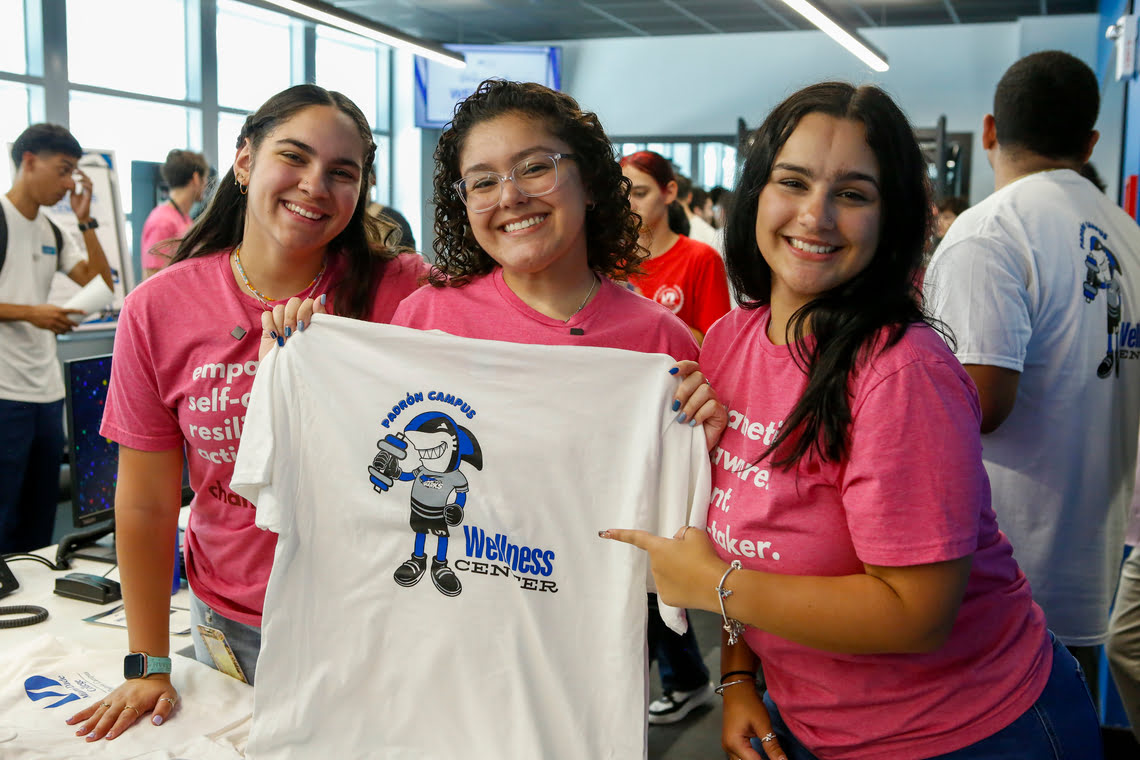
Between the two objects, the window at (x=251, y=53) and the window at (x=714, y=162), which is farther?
the window at (x=714, y=162)

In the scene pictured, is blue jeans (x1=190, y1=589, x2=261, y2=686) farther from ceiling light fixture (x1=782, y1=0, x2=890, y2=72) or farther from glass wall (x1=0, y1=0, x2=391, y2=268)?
ceiling light fixture (x1=782, y1=0, x2=890, y2=72)

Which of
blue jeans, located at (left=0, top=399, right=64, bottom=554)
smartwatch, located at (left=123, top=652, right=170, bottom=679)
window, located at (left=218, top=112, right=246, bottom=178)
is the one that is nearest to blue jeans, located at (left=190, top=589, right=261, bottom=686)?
smartwatch, located at (left=123, top=652, right=170, bottom=679)

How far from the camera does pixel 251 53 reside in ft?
32.3

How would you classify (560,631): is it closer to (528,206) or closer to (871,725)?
(871,725)

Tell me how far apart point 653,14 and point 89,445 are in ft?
29.1

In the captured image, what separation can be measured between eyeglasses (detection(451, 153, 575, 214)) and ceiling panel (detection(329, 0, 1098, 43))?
813 centimetres

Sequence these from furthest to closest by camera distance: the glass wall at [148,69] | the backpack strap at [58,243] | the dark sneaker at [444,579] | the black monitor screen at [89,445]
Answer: the glass wall at [148,69], the backpack strap at [58,243], the black monitor screen at [89,445], the dark sneaker at [444,579]

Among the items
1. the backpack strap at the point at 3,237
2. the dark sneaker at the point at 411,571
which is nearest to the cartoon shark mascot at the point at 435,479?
the dark sneaker at the point at 411,571

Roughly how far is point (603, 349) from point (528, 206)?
0.28m

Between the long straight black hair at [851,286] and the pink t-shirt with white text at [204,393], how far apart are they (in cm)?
89

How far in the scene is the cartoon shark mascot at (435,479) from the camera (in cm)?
140

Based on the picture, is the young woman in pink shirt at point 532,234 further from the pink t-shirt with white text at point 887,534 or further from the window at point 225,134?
the window at point 225,134

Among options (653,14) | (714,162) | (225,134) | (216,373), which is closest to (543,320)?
(216,373)

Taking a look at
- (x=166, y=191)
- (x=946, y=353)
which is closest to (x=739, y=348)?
(x=946, y=353)
